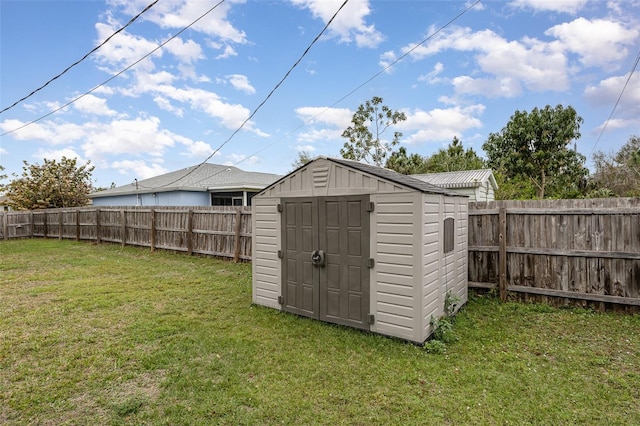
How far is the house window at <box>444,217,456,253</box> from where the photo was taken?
4465 millimetres

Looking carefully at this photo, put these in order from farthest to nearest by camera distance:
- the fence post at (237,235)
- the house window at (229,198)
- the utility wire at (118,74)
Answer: the house window at (229,198) → the fence post at (237,235) → the utility wire at (118,74)

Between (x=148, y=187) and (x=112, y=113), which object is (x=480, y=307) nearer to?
(x=112, y=113)

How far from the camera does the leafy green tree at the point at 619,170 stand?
1723 cm

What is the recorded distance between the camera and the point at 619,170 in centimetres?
1897

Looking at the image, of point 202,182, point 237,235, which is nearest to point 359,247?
point 237,235

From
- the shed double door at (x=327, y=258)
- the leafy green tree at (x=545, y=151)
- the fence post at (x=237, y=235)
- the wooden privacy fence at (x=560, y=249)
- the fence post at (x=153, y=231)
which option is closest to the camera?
the shed double door at (x=327, y=258)

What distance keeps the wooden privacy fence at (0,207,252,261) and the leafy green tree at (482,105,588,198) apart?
20.4 metres

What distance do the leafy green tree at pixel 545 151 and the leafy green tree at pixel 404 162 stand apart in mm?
5776

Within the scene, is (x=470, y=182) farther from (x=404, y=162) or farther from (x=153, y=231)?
(x=153, y=231)

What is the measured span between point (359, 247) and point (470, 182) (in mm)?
11437

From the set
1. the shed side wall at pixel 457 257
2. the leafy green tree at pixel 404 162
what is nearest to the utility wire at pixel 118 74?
the shed side wall at pixel 457 257

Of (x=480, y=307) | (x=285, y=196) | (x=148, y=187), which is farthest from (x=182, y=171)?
(x=480, y=307)

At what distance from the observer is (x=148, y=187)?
17047 millimetres

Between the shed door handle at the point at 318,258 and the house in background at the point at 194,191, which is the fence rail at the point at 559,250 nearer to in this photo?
the shed door handle at the point at 318,258
